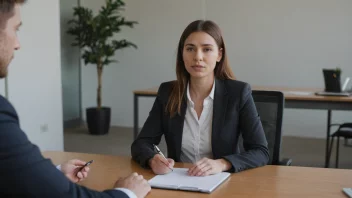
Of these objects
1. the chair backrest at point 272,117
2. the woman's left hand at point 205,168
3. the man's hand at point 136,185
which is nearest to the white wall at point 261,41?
the chair backrest at point 272,117

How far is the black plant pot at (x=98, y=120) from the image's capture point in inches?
237

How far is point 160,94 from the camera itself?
2.17m

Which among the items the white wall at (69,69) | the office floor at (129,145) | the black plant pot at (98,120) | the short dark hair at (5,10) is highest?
the short dark hair at (5,10)

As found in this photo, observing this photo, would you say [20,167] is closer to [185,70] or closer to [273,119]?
[185,70]

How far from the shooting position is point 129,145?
5402 mm

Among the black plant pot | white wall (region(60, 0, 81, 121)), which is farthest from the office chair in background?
white wall (region(60, 0, 81, 121))

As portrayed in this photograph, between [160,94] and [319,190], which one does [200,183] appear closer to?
[319,190]

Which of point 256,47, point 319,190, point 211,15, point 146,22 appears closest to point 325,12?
point 256,47

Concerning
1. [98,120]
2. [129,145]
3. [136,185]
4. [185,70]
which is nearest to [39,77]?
[129,145]

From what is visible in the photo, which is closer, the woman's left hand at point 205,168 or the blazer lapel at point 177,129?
the woman's left hand at point 205,168

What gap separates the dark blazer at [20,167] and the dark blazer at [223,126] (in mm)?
887

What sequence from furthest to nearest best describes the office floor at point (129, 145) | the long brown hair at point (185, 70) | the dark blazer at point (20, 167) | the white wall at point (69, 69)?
the white wall at point (69, 69) < the office floor at point (129, 145) < the long brown hair at point (185, 70) < the dark blazer at point (20, 167)

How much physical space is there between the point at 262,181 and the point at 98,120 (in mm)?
4646

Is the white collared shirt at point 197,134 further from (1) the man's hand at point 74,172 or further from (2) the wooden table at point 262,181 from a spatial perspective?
(1) the man's hand at point 74,172
